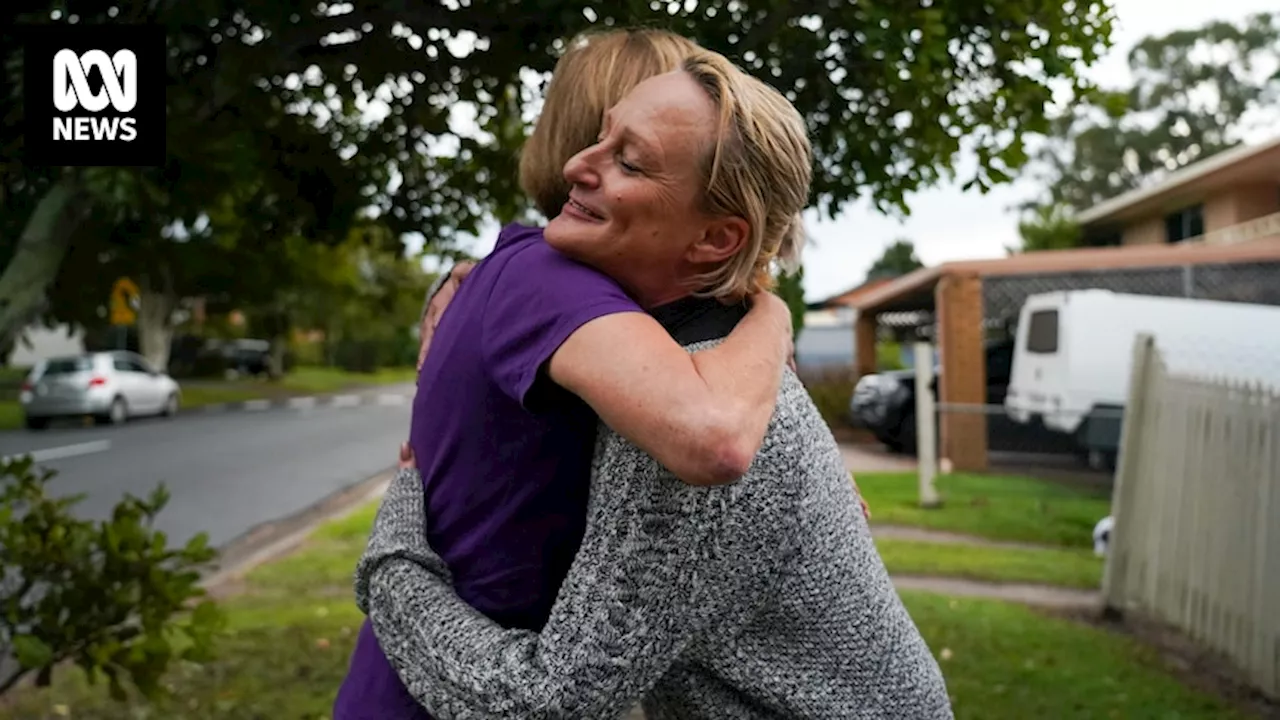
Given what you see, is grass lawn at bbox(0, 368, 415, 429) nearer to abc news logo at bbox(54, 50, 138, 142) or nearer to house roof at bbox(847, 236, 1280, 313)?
house roof at bbox(847, 236, 1280, 313)

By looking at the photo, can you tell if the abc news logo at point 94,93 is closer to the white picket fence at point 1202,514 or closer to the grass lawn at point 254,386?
the white picket fence at point 1202,514

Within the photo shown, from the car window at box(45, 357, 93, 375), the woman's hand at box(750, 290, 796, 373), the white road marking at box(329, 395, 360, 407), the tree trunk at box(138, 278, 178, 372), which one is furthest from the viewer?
the white road marking at box(329, 395, 360, 407)

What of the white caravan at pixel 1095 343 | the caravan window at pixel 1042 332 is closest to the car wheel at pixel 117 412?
the white caravan at pixel 1095 343

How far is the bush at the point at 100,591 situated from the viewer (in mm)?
3764

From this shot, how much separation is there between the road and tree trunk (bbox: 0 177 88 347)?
564 centimetres

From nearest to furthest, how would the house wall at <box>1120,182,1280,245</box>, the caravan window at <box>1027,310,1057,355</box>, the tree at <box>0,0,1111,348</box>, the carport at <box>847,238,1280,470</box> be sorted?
the tree at <box>0,0,1111,348</box> → the carport at <box>847,238,1280,470</box> → the caravan window at <box>1027,310,1057,355</box> → the house wall at <box>1120,182,1280,245</box>

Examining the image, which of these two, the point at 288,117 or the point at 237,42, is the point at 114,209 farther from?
the point at 288,117

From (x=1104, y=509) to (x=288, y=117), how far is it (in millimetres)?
8614

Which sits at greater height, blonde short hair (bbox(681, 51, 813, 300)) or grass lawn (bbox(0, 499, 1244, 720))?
blonde short hair (bbox(681, 51, 813, 300))

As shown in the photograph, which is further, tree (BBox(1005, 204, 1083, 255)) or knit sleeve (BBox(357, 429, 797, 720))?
tree (BBox(1005, 204, 1083, 255))

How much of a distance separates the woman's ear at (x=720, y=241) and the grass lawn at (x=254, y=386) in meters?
23.7

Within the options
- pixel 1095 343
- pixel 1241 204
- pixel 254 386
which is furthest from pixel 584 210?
pixel 254 386

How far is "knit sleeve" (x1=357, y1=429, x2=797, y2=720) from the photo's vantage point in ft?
4.31

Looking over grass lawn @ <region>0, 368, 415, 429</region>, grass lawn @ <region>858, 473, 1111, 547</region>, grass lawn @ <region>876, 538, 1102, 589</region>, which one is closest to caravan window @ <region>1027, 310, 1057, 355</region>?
grass lawn @ <region>858, 473, 1111, 547</region>
